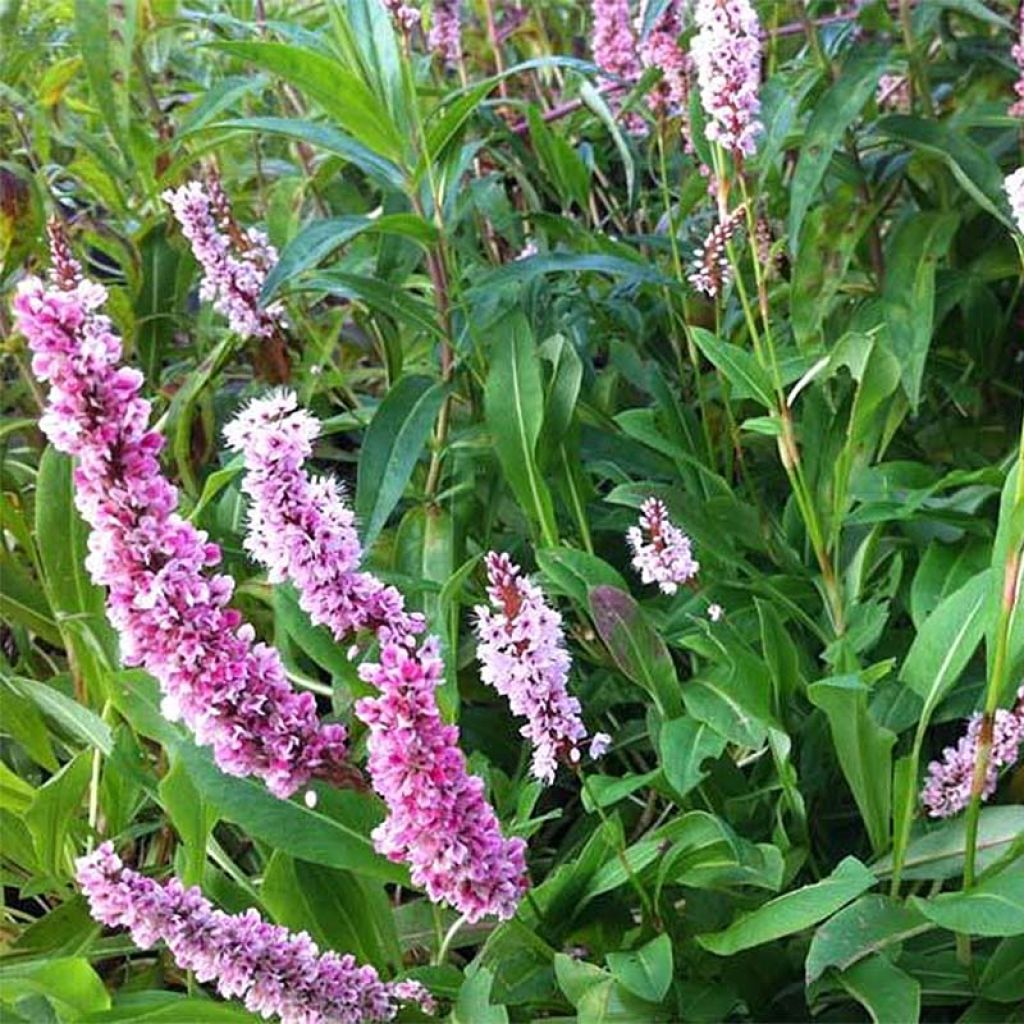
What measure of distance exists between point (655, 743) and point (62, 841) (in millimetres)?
574

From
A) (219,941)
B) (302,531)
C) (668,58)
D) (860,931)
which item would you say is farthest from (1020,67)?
(219,941)

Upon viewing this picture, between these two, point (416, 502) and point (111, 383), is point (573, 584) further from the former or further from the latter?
point (111, 383)

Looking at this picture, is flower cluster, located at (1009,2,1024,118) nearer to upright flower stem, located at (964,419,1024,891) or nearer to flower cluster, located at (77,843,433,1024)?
upright flower stem, located at (964,419,1024,891)

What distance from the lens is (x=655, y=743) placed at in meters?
1.26

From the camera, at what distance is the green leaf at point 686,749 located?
1.11 m

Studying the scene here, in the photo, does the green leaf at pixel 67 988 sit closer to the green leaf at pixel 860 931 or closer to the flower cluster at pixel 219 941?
the flower cluster at pixel 219 941

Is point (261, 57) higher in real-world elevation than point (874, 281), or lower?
higher

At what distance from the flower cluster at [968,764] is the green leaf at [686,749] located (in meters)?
0.18

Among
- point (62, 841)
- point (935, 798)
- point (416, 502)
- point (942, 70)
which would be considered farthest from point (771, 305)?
point (62, 841)

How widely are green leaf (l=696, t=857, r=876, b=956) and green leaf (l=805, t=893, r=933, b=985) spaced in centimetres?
1

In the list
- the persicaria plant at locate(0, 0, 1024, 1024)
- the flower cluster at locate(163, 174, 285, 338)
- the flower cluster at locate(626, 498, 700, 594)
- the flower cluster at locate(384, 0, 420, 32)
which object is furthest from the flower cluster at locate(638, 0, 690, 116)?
the flower cluster at locate(626, 498, 700, 594)

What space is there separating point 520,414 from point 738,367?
0.23 metres

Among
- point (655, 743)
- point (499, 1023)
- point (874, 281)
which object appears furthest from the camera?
point (874, 281)

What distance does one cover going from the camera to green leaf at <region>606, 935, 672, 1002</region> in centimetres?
102
